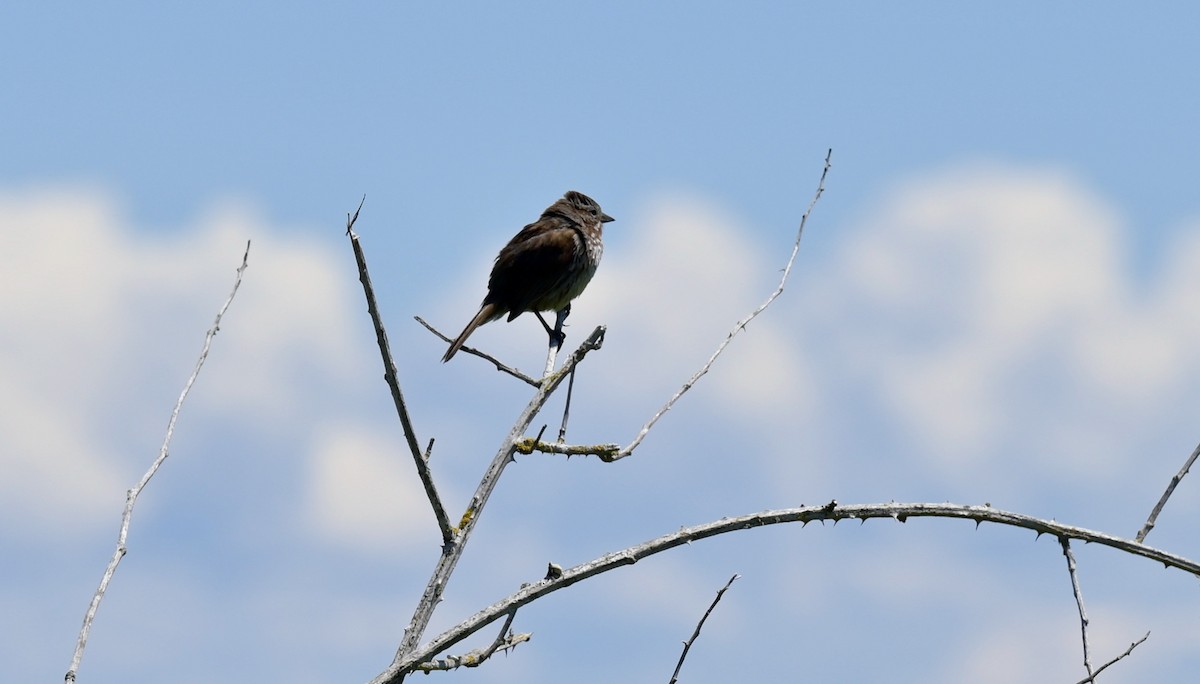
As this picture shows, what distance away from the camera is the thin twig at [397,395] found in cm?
386

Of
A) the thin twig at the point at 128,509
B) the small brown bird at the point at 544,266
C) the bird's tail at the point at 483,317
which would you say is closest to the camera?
the thin twig at the point at 128,509

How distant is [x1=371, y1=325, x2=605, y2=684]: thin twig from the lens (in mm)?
4184

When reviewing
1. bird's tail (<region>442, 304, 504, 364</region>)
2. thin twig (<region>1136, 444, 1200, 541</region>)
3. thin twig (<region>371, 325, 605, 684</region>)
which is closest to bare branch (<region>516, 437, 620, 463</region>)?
thin twig (<region>371, 325, 605, 684</region>)

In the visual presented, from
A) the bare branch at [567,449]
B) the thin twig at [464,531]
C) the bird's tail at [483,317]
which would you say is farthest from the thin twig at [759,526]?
the bird's tail at [483,317]

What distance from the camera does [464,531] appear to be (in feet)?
15.5

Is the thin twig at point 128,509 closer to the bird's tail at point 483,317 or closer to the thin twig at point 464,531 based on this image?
the thin twig at point 464,531

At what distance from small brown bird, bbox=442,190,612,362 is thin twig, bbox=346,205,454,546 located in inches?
182

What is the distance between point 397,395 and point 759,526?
1.43 meters

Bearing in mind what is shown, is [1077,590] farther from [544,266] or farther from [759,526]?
[544,266]

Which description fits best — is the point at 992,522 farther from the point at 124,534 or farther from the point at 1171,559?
the point at 124,534

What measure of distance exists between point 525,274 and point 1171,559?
642cm

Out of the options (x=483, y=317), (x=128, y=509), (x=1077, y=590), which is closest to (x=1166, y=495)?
(x=1077, y=590)

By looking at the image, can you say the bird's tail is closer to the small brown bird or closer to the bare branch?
the small brown bird

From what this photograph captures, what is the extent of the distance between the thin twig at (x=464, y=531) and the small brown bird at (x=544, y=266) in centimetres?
379
